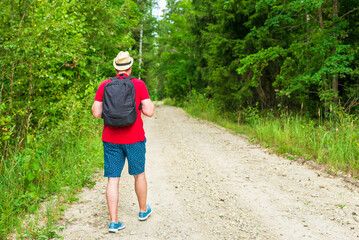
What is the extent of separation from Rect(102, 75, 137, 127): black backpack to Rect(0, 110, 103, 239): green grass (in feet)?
→ 4.78

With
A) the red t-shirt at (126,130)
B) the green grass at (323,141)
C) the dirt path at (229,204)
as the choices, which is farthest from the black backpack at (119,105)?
the green grass at (323,141)

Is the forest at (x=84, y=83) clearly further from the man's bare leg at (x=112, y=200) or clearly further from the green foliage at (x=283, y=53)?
the man's bare leg at (x=112, y=200)

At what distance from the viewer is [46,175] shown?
4.64 meters

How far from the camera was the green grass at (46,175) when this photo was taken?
3402 mm

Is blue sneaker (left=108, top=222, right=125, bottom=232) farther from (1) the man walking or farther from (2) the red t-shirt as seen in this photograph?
(2) the red t-shirt

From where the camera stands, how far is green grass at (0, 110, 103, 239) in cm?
340

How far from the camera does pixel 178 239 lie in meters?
3.27

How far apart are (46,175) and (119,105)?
2262 millimetres

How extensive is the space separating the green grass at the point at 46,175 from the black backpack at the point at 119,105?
1458mm

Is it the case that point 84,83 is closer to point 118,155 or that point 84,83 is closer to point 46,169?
point 46,169

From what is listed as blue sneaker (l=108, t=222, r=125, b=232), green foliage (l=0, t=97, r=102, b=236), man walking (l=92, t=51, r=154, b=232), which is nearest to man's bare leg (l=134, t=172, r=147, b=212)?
man walking (l=92, t=51, r=154, b=232)

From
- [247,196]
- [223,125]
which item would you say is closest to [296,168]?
[247,196]

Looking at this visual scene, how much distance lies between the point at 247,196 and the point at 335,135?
3576mm

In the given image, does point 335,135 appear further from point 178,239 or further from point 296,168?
point 178,239
